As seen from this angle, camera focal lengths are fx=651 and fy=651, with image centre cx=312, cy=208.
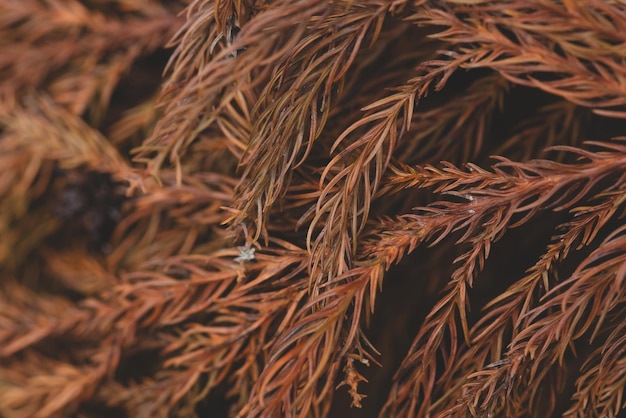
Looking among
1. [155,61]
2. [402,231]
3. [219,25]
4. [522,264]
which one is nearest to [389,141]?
[402,231]

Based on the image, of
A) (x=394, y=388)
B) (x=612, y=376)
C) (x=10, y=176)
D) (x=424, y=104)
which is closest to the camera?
(x=612, y=376)

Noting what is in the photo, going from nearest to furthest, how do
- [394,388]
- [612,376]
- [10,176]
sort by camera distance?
[612,376] < [394,388] < [10,176]

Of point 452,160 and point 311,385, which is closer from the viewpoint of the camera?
point 311,385

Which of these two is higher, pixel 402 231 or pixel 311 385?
pixel 402 231

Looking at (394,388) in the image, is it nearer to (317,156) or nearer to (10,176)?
(317,156)

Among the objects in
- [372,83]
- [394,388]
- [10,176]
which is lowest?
[394,388]

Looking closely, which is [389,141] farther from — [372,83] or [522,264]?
[522,264]
